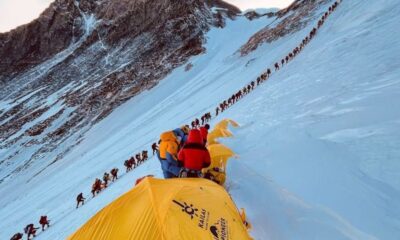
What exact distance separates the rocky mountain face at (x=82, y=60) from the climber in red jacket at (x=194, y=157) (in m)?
40.5

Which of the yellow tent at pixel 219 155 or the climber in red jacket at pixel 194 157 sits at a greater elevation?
the climber in red jacket at pixel 194 157

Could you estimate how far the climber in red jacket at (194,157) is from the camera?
637 centimetres

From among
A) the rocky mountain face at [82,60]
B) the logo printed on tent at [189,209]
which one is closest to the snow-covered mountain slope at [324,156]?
the logo printed on tent at [189,209]

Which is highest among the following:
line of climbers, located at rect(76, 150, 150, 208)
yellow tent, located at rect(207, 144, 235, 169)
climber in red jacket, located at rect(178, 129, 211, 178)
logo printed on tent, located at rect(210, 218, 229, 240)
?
climber in red jacket, located at rect(178, 129, 211, 178)

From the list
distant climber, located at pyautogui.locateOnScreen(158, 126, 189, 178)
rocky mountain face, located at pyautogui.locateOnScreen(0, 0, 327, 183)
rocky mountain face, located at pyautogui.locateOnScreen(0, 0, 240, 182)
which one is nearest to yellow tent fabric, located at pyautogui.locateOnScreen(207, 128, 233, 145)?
distant climber, located at pyautogui.locateOnScreen(158, 126, 189, 178)

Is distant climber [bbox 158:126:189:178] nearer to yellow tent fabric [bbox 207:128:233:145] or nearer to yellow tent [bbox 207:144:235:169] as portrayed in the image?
yellow tent [bbox 207:144:235:169]

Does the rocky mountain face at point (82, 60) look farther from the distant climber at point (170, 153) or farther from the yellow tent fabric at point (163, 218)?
the yellow tent fabric at point (163, 218)

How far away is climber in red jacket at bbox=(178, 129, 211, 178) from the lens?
6.37 metres

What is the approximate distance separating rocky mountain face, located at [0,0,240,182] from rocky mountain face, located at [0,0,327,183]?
25 cm

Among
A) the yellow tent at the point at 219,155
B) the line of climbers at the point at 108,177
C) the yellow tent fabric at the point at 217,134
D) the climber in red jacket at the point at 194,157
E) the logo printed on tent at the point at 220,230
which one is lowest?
the line of climbers at the point at 108,177

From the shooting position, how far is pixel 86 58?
86188 mm

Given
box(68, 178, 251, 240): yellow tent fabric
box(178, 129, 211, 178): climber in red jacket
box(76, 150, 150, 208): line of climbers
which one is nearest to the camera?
box(68, 178, 251, 240): yellow tent fabric

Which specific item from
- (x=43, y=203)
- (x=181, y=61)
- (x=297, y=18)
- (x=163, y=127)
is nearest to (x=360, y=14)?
(x=163, y=127)

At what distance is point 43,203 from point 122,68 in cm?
5423
